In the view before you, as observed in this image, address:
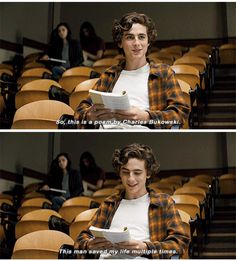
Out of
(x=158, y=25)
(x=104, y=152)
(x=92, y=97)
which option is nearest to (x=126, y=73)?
(x=92, y=97)

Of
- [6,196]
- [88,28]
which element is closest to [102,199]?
[6,196]

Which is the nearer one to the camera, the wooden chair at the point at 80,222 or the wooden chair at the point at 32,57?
the wooden chair at the point at 80,222

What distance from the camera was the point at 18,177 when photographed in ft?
10.6

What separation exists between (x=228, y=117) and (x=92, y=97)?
105 cm

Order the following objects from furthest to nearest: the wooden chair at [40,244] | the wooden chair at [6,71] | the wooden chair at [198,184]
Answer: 1. the wooden chair at [6,71]
2. the wooden chair at [198,184]
3. the wooden chair at [40,244]

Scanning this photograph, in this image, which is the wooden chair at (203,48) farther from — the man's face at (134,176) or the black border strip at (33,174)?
the man's face at (134,176)

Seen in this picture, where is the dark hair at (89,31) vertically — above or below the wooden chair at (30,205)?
above

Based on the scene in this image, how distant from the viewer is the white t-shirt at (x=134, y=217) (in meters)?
2.26

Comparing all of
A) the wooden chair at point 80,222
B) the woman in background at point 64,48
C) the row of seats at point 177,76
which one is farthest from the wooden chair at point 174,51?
the wooden chair at point 80,222

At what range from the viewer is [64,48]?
364 centimetres

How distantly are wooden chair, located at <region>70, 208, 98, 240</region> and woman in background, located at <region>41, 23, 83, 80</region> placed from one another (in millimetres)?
1012

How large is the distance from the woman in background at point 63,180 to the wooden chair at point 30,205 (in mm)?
73

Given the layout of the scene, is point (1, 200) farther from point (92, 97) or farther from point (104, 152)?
point (92, 97)

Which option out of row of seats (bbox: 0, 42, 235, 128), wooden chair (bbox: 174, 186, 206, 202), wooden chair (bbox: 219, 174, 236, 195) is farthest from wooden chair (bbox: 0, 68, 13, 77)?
wooden chair (bbox: 219, 174, 236, 195)
